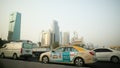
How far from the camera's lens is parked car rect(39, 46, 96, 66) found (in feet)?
38.3

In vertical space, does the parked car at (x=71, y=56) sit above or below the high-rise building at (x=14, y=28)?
below

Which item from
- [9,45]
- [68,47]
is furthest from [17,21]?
[68,47]

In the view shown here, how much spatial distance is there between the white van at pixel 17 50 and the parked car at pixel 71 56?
4602 mm

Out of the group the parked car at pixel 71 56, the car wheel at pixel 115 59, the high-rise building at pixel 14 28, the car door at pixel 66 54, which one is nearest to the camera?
the parked car at pixel 71 56

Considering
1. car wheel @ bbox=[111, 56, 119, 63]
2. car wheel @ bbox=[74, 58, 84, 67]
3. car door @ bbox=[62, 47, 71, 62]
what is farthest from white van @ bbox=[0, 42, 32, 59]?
car wheel @ bbox=[111, 56, 119, 63]

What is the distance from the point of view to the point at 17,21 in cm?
12519

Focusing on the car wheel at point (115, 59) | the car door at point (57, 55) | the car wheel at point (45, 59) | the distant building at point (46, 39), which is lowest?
the car wheel at point (115, 59)

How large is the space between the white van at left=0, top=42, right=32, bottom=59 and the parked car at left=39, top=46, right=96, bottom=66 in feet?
15.1

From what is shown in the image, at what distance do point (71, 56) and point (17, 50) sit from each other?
7990 mm

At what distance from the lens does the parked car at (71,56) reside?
11672mm

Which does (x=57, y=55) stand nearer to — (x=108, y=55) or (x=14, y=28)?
(x=108, y=55)

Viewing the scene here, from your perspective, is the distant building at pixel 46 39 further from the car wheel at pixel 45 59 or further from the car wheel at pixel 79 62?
the car wheel at pixel 79 62

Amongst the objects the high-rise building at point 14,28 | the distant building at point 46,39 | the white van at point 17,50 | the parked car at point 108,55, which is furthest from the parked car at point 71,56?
the distant building at point 46,39

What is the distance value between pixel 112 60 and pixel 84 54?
582 centimetres
